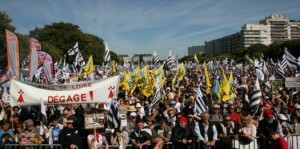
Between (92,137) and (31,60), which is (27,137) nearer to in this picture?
(92,137)

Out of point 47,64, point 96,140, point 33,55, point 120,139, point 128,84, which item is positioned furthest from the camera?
point 128,84

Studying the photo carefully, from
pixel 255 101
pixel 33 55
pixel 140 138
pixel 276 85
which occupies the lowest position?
pixel 140 138

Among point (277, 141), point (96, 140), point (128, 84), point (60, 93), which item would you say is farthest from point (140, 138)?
point (128, 84)

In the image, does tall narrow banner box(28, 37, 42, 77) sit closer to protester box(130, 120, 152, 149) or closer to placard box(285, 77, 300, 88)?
protester box(130, 120, 152, 149)

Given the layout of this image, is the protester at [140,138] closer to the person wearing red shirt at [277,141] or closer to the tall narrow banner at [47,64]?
the person wearing red shirt at [277,141]

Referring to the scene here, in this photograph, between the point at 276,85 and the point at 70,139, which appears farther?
the point at 276,85

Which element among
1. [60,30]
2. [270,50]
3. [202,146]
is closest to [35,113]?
[202,146]

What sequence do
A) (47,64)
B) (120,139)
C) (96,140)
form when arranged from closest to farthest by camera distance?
(96,140), (120,139), (47,64)

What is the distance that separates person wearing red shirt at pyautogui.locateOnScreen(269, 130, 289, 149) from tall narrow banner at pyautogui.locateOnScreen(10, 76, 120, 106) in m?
3.82

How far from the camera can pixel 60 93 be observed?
872 centimetres

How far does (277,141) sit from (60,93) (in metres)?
5.02

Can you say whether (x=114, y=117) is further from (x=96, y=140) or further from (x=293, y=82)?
(x=293, y=82)

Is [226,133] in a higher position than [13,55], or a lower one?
lower

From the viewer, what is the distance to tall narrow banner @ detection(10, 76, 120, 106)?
8.70 m
